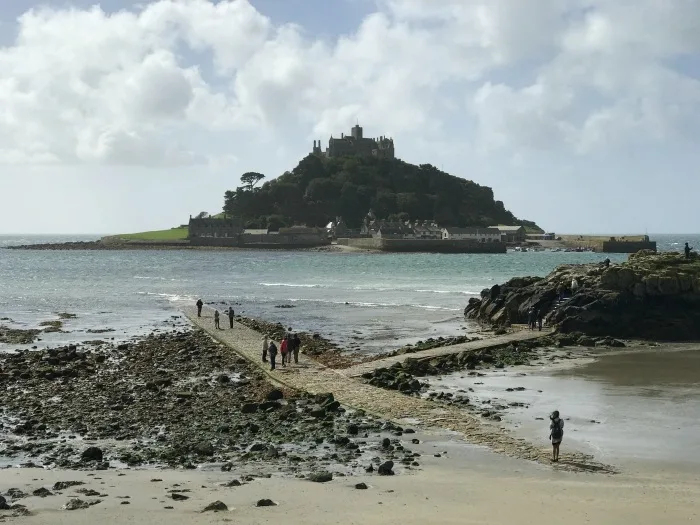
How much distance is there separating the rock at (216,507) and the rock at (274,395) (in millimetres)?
7441

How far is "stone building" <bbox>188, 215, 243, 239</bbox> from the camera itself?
17062cm

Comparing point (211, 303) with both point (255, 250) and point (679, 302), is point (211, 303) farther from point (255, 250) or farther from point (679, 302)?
point (255, 250)

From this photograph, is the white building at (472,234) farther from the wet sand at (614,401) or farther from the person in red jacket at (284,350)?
the person in red jacket at (284,350)

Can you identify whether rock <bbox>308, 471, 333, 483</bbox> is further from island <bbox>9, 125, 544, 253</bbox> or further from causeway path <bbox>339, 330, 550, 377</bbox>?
island <bbox>9, 125, 544, 253</bbox>

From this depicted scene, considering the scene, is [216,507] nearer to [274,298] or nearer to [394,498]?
[394,498]

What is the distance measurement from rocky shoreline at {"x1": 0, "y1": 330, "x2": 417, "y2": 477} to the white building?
145540 millimetres

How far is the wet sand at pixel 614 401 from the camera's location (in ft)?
48.5

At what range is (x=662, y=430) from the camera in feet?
53.3

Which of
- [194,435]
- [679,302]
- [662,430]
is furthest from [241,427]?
[679,302]

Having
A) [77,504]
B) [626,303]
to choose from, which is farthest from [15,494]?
[626,303]

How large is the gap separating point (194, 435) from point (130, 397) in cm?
434

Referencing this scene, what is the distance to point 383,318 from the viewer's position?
42375 millimetres

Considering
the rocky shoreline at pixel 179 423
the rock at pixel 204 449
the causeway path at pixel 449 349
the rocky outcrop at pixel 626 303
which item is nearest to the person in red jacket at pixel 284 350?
the rocky shoreline at pixel 179 423

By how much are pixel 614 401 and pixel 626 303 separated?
15134mm
